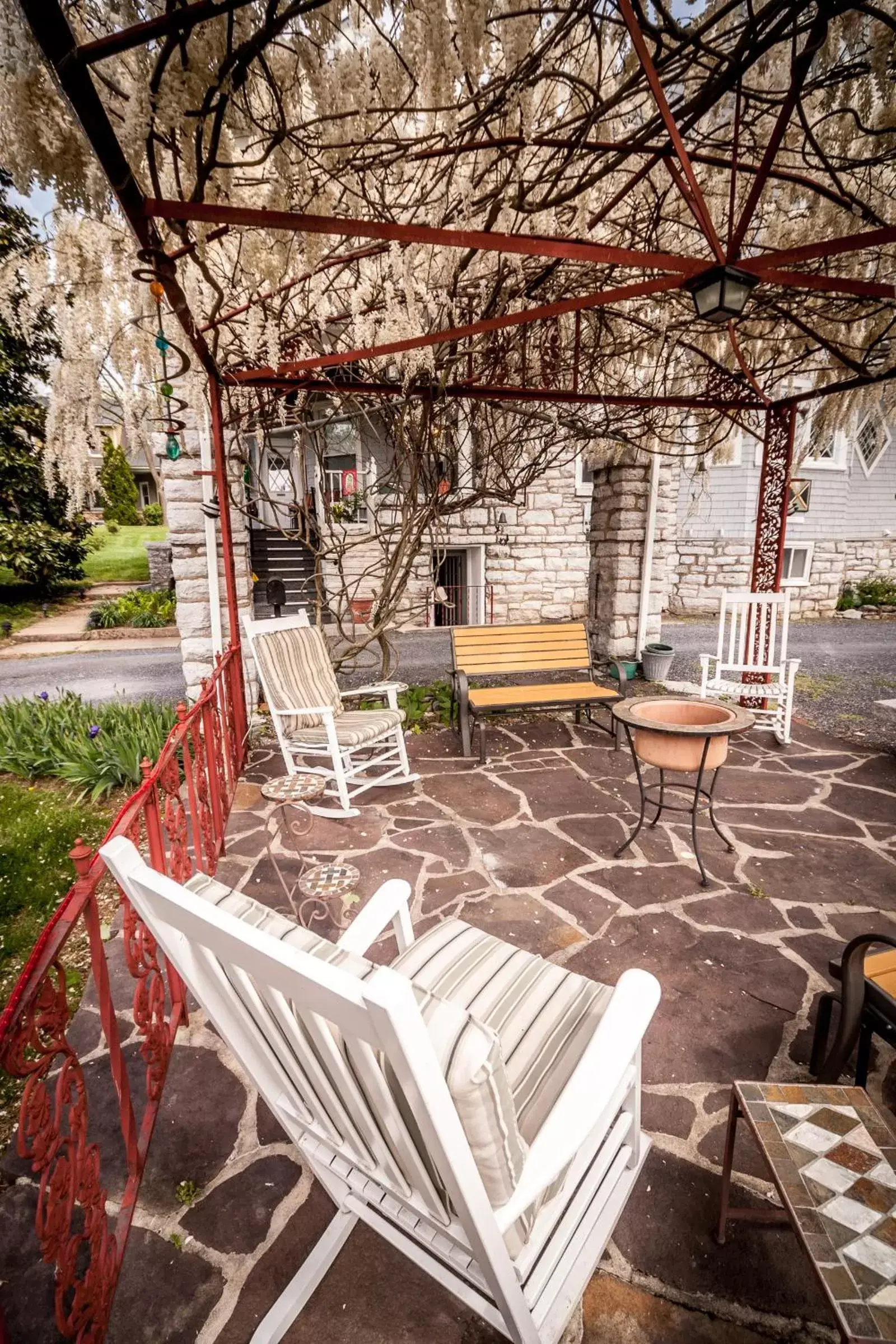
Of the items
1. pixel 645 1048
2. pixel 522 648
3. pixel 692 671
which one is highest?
pixel 522 648

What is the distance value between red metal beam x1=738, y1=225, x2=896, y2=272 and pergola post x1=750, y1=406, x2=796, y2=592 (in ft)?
11.4

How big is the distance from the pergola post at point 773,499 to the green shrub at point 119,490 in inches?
786

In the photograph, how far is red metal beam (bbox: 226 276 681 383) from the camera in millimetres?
2428

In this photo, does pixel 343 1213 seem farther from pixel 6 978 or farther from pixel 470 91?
pixel 470 91

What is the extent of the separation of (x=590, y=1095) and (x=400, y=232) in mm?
2415

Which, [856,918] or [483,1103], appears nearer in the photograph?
[483,1103]

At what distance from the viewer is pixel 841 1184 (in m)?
1.16

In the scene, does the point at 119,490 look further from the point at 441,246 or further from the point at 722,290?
the point at 722,290

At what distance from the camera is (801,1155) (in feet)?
4.01

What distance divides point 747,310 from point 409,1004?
180 inches

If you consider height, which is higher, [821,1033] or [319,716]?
[319,716]

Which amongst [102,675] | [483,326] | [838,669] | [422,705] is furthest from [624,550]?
[102,675]

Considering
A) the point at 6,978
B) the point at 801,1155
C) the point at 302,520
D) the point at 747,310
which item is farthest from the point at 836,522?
the point at 6,978

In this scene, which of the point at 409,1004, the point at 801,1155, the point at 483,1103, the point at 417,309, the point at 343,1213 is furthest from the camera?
the point at 417,309
